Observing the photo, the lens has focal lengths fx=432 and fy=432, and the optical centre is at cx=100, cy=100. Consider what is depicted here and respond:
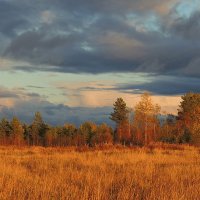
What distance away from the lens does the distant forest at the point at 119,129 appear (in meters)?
71.1

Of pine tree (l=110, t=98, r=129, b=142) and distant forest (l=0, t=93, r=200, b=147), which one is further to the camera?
pine tree (l=110, t=98, r=129, b=142)

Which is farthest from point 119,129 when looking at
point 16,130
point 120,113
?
point 16,130

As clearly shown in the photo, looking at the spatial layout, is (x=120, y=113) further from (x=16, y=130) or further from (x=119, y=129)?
(x=16, y=130)

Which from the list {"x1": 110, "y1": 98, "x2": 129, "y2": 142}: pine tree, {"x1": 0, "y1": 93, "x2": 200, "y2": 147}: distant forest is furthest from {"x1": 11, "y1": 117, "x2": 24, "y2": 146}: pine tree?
{"x1": 110, "y1": 98, "x2": 129, "y2": 142}: pine tree

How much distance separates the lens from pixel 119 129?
9381 cm

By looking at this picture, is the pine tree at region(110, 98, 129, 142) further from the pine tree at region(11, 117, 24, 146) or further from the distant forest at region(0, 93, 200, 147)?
the pine tree at region(11, 117, 24, 146)

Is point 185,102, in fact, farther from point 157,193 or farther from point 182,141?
point 157,193

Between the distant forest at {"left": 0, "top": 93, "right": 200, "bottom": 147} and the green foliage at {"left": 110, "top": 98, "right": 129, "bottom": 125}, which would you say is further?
the green foliage at {"left": 110, "top": 98, "right": 129, "bottom": 125}

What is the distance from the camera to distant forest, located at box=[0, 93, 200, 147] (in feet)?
233

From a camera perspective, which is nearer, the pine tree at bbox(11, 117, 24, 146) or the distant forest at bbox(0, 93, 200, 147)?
the distant forest at bbox(0, 93, 200, 147)

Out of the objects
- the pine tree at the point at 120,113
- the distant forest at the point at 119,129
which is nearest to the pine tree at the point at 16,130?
the distant forest at the point at 119,129

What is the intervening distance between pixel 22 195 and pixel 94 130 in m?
98.4

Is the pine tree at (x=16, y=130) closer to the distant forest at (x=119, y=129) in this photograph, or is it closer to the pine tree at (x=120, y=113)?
the distant forest at (x=119, y=129)

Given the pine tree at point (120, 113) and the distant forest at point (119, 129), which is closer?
the distant forest at point (119, 129)
